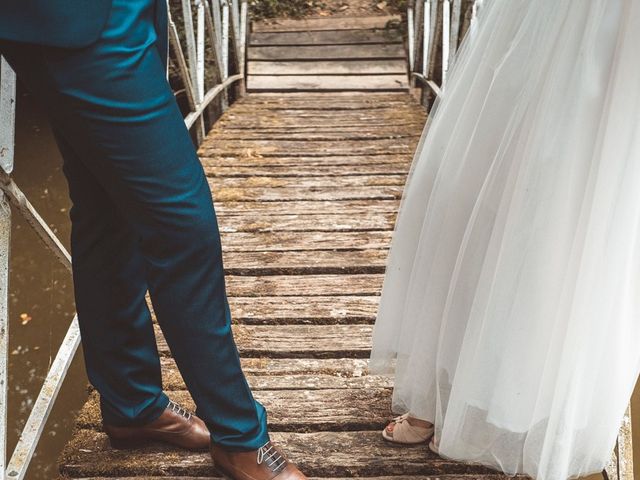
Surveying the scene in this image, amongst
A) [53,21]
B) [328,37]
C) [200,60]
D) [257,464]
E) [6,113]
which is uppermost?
[53,21]

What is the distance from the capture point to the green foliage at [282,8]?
7421 millimetres

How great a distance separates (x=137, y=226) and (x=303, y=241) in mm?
1459

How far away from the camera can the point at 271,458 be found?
1.41m

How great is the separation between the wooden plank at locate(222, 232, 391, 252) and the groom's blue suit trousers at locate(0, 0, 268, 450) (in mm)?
1115

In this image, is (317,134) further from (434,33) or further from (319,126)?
(434,33)

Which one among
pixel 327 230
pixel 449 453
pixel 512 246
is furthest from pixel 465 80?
pixel 327 230

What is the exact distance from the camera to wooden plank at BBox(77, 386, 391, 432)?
1.68 metres

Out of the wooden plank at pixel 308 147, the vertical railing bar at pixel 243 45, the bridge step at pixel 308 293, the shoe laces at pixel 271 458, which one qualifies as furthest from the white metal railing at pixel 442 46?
the vertical railing bar at pixel 243 45

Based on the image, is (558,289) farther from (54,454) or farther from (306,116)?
(306,116)

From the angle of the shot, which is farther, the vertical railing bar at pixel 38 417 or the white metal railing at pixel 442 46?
the white metal railing at pixel 442 46

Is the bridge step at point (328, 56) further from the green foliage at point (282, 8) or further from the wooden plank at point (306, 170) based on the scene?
the wooden plank at point (306, 170)

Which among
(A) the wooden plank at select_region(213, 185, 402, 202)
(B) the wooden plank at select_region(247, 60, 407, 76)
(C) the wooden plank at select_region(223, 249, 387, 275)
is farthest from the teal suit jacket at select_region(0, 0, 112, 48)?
(B) the wooden plank at select_region(247, 60, 407, 76)

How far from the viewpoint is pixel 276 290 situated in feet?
7.56


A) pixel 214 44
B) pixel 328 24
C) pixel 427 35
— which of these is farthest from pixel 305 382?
pixel 328 24
